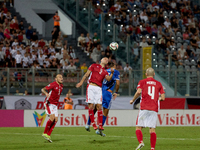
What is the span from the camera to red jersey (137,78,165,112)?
898cm

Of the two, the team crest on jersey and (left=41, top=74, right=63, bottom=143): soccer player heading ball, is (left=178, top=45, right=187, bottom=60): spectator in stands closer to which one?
the team crest on jersey

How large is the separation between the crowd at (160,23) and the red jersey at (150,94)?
13647 mm

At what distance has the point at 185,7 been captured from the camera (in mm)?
30609

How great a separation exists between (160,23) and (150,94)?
19470 mm

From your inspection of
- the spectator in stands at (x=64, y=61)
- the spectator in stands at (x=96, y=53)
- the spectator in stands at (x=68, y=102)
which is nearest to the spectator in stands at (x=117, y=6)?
the spectator in stands at (x=96, y=53)

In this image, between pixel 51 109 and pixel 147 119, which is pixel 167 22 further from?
pixel 147 119

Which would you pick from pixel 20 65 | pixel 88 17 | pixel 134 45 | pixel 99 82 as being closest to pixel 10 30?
pixel 20 65

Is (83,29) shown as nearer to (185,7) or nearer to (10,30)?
(10,30)

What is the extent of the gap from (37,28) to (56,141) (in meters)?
17.2

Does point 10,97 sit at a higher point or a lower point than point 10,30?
lower

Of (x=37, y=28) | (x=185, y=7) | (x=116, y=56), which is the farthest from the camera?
(x=185, y=7)

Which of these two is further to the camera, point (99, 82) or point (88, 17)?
point (88, 17)

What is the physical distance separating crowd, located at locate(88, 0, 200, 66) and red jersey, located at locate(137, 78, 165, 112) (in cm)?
1365

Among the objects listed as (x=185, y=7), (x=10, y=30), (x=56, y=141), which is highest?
(x=185, y=7)
